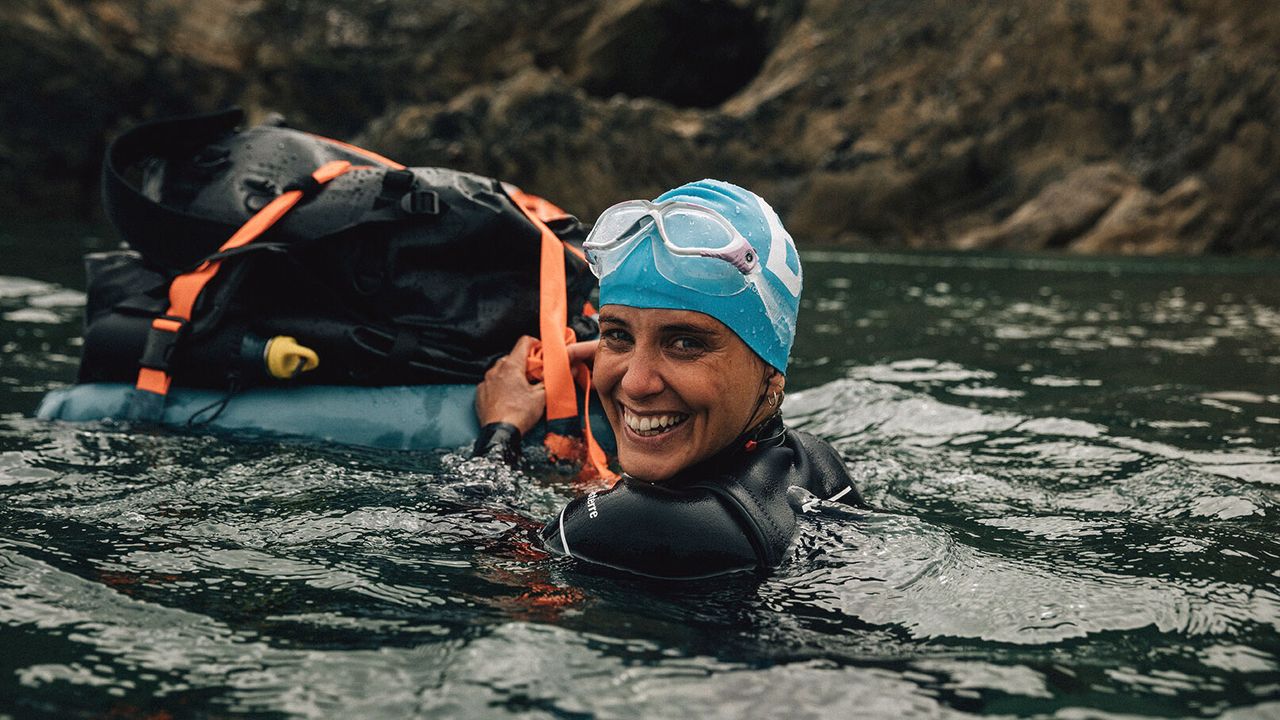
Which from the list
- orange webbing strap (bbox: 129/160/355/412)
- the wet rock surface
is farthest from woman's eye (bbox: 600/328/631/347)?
the wet rock surface

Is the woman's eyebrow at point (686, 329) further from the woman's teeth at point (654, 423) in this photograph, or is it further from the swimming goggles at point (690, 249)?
the woman's teeth at point (654, 423)

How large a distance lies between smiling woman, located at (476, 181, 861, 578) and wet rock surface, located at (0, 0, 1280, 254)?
595 inches

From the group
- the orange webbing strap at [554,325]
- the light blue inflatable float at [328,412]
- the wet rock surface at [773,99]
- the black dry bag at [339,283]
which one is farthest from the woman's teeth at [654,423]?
the wet rock surface at [773,99]

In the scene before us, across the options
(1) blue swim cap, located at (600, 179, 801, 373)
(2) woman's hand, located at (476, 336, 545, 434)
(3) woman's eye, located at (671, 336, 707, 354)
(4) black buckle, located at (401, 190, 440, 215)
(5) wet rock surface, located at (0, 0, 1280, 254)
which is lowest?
(2) woman's hand, located at (476, 336, 545, 434)

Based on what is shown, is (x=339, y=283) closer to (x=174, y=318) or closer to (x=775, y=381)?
(x=174, y=318)

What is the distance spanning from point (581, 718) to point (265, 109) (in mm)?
26437

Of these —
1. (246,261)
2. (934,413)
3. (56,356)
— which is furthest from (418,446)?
(56,356)

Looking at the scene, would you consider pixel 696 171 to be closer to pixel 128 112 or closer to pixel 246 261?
pixel 128 112

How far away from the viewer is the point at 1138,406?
18.1 ft

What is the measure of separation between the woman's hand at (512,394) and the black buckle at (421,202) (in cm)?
62

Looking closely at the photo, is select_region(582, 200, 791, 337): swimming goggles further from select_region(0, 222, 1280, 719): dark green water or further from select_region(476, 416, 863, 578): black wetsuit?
select_region(0, 222, 1280, 719): dark green water

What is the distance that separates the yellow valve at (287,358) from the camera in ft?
14.8

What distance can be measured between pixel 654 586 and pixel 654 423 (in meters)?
0.37

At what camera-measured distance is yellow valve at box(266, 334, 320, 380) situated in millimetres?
4504
